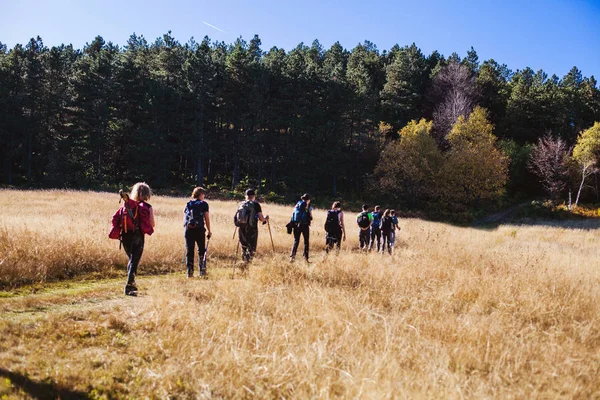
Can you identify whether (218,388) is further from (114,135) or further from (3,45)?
(3,45)

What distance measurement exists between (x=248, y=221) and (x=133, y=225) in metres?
2.91

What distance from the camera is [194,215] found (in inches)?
314

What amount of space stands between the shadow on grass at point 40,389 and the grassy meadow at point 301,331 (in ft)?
0.04

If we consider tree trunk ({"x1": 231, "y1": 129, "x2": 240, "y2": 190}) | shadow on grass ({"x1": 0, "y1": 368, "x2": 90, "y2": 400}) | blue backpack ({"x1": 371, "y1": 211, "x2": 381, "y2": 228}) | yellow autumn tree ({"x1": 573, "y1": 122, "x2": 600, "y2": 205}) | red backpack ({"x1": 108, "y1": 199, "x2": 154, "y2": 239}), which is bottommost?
shadow on grass ({"x1": 0, "y1": 368, "x2": 90, "y2": 400})

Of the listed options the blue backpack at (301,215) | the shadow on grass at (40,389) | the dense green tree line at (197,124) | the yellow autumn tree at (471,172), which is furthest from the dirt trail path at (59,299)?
the yellow autumn tree at (471,172)

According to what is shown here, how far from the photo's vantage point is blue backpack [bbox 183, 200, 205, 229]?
7.92 meters

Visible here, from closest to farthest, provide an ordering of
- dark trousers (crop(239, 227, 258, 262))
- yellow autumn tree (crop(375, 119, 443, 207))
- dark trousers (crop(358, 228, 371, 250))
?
dark trousers (crop(239, 227, 258, 262)) → dark trousers (crop(358, 228, 371, 250)) → yellow autumn tree (crop(375, 119, 443, 207))

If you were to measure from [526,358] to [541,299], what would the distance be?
2365 millimetres

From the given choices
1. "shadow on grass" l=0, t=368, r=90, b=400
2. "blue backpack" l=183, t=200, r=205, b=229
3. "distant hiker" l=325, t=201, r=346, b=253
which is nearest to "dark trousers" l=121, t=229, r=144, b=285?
"blue backpack" l=183, t=200, r=205, b=229

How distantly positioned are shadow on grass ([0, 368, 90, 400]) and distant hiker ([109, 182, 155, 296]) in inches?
128

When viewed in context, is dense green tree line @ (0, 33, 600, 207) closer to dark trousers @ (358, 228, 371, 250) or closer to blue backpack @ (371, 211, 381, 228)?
blue backpack @ (371, 211, 381, 228)

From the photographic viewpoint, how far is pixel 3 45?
8488 cm

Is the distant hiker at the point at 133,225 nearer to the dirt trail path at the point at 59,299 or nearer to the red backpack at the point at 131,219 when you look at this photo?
the red backpack at the point at 131,219

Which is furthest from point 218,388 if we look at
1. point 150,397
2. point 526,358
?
point 526,358
